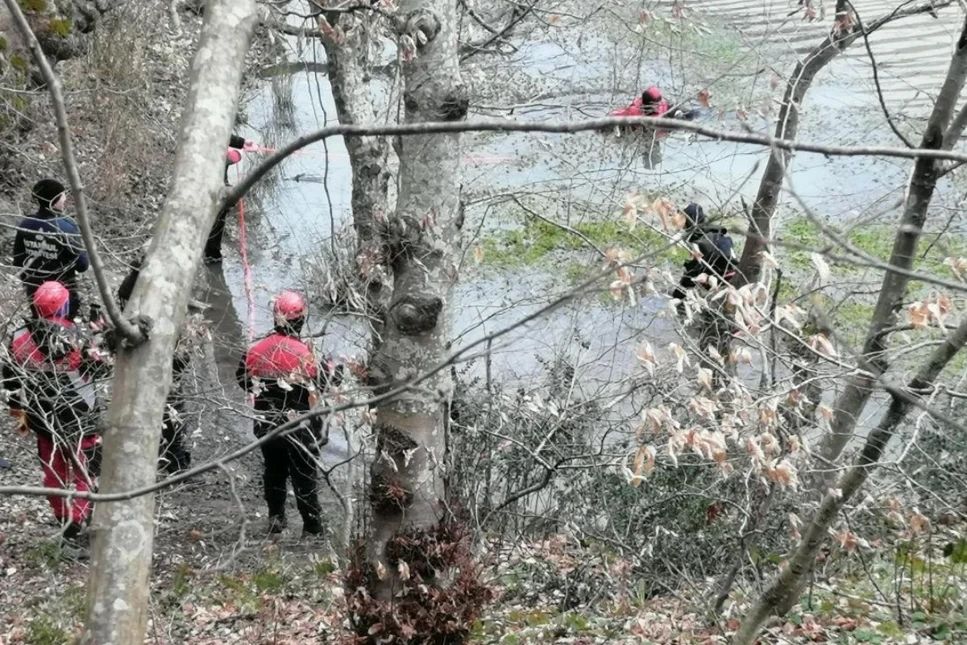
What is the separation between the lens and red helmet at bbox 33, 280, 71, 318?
6125 mm

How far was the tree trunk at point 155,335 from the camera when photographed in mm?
1838

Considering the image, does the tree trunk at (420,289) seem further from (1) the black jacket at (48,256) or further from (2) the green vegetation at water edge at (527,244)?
(2) the green vegetation at water edge at (527,244)

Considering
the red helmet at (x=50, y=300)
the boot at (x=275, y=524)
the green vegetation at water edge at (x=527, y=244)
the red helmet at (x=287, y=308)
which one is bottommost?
the boot at (x=275, y=524)

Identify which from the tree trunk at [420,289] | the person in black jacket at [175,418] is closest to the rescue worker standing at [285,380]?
the person in black jacket at [175,418]

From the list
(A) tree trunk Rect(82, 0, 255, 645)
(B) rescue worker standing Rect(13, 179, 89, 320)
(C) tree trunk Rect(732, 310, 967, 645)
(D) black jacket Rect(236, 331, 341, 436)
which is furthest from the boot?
(A) tree trunk Rect(82, 0, 255, 645)

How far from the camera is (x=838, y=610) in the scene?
230 inches

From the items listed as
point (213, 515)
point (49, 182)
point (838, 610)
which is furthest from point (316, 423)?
point (838, 610)

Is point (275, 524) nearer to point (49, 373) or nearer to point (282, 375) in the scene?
point (282, 375)

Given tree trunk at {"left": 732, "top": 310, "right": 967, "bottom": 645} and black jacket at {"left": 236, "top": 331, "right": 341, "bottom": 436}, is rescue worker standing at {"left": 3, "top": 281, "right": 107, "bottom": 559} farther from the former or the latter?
tree trunk at {"left": 732, "top": 310, "right": 967, "bottom": 645}

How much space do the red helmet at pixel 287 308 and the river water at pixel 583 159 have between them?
295 cm

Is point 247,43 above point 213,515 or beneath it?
above

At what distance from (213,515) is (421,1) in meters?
4.87

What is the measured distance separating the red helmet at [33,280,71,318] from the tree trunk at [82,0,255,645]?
14.8 feet

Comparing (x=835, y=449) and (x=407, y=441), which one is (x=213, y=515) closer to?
(x=407, y=441)
